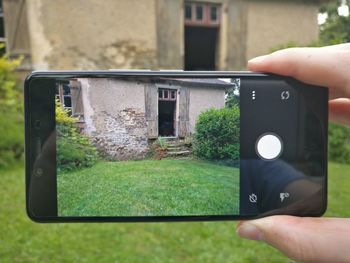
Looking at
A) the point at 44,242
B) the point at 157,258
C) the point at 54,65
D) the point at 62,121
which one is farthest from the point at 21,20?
the point at 62,121

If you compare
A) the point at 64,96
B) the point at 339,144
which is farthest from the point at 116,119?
the point at 339,144

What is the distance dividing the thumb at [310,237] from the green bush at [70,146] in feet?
1.68

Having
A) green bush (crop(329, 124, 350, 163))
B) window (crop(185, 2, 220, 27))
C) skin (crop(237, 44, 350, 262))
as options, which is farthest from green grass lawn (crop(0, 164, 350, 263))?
window (crop(185, 2, 220, 27))

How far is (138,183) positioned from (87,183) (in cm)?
16

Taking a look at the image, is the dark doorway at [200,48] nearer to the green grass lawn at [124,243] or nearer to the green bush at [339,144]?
the green bush at [339,144]

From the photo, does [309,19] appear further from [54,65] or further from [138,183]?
[138,183]

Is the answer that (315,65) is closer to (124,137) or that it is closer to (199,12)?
(124,137)

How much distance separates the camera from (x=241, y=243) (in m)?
2.37

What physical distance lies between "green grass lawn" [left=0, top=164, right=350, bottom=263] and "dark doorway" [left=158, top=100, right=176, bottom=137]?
1.26 meters

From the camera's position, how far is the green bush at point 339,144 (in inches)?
191

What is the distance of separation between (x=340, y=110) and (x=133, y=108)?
2.28 ft

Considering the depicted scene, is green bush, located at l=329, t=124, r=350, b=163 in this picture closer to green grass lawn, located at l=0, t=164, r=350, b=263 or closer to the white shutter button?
green grass lawn, located at l=0, t=164, r=350, b=263

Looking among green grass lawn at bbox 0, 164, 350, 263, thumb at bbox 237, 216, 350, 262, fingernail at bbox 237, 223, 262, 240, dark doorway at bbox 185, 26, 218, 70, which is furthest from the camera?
dark doorway at bbox 185, 26, 218, 70

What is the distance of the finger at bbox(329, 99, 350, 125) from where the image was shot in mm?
1288
